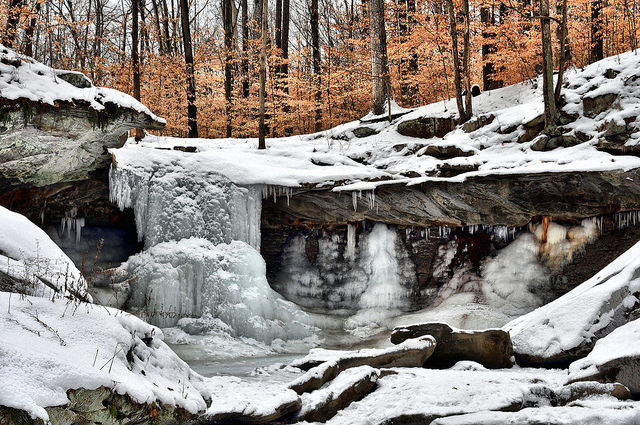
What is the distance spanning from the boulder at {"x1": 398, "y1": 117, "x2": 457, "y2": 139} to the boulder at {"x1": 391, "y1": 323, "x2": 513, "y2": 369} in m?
7.18

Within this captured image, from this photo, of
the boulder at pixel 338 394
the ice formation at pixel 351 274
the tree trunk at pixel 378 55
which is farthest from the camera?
the tree trunk at pixel 378 55

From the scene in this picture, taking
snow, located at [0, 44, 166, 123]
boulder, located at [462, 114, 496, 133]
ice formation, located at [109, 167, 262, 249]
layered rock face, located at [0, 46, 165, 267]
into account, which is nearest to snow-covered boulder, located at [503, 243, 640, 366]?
boulder, located at [462, 114, 496, 133]

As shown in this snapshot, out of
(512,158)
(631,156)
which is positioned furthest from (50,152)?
(631,156)

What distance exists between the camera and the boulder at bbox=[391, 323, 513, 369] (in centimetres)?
650

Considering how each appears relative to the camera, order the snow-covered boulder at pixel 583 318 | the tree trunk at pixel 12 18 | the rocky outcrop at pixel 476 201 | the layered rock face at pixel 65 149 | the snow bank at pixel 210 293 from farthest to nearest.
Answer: the tree trunk at pixel 12 18, the snow bank at pixel 210 293, the rocky outcrop at pixel 476 201, the layered rock face at pixel 65 149, the snow-covered boulder at pixel 583 318

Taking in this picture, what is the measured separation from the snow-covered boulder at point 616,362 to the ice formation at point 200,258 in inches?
252

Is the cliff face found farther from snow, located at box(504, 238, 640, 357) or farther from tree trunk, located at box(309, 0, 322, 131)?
tree trunk, located at box(309, 0, 322, 131)

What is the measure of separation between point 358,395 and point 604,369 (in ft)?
7.68

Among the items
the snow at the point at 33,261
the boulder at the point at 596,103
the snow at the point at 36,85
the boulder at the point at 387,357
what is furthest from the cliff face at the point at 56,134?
the boulder at the point at 596,103

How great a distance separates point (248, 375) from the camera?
7125 mm

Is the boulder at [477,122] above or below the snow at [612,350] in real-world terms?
above

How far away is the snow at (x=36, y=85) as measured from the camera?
7277 millimetres

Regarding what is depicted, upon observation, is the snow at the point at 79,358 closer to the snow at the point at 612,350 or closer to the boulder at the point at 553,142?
the snow at the point at 612,350

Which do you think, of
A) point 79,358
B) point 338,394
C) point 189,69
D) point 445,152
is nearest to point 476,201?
point 445,152
